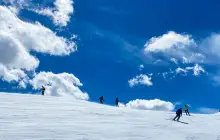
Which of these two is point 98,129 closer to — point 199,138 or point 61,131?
point 61,131

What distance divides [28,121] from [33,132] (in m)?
3.65

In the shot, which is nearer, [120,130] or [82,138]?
[82,138]

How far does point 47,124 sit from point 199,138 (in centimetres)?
1046

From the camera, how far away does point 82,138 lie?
1941 centimetres

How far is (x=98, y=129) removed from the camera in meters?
22.8

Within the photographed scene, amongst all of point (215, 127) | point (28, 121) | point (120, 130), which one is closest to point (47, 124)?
point (28, 121)

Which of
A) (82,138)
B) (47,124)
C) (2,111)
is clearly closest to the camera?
(82,138)

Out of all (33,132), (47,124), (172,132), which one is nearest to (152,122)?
(172,132)

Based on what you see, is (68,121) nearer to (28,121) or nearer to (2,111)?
(28,121)

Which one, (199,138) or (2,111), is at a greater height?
(2,111)

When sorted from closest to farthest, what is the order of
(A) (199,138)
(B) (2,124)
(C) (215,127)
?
(B) (2,124) < (A) (199,138) < (C) (215,127)

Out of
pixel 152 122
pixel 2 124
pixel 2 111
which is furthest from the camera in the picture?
pixel 152 122

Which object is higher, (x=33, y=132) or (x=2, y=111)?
(x=2, y=111)

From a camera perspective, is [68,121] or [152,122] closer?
[68,121]
